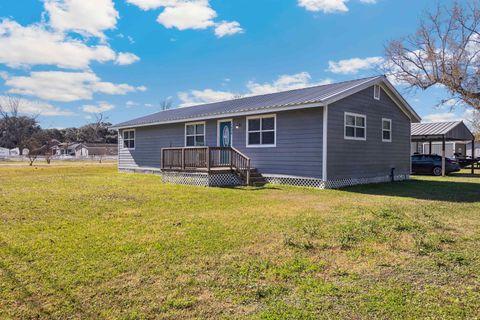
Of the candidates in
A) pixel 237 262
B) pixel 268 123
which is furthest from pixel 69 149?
pixel 237 262

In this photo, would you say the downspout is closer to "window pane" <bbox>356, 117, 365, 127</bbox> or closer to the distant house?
"window pane" <bbox>356, 117, 365, 127</bbox>

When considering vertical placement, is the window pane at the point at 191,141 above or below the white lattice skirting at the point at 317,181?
above

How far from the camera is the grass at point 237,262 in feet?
9.72

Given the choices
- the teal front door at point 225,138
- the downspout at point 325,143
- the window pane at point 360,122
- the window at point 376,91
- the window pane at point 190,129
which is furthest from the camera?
the window pane at point 190,129

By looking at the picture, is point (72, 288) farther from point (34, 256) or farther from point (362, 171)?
point (362, 171)

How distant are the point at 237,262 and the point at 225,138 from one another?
1136cm

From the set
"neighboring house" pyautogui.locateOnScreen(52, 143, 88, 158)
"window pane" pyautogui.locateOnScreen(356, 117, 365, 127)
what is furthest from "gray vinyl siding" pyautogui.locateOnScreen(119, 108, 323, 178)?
"neighboring house" pyautogui.locateOnScreen(52, 143, 88, 158)

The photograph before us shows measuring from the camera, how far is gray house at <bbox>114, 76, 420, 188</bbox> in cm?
1210

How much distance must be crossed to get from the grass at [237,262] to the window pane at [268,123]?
6.18 metres

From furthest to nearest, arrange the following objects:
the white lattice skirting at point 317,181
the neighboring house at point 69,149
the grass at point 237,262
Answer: the neighboring house at point 69,149, the white lattice skirting at point 317,181, the grass at point 237,262

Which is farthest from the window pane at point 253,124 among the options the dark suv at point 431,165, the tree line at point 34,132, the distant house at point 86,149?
the distant house at point 86,149

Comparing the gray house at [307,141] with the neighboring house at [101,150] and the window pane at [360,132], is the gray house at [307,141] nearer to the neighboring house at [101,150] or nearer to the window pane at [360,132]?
the window pane at [360,132]

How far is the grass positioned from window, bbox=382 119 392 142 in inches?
302

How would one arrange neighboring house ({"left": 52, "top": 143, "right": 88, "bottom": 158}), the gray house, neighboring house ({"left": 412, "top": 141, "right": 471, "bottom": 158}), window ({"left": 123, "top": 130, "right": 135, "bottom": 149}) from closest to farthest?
the gray house < window ({"left": 123, "top": 130, "right": 135, "bottom": 149}) < neighboring house ({"left": 412, "top": 141, "right": 471, "bottom": 158}) < neighboring house ({"left": 52, "top": 143, "right": 88, "bottom": 158})
